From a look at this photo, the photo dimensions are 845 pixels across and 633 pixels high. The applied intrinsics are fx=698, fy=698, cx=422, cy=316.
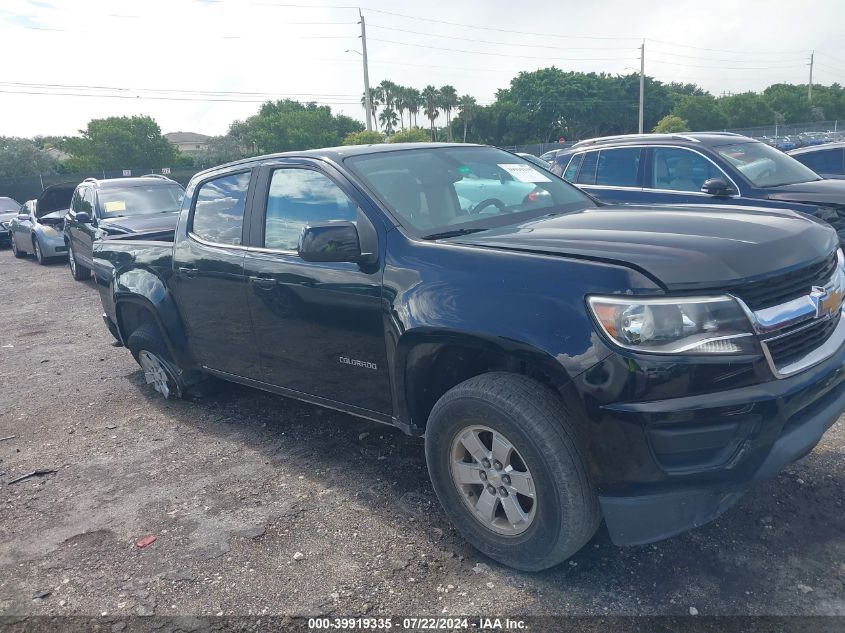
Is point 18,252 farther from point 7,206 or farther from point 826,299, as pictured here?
point 826,299

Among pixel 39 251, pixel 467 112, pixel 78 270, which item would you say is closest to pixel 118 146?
pixel 467 112

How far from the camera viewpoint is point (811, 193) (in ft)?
22.9

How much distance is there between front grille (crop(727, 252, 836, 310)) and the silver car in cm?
1446

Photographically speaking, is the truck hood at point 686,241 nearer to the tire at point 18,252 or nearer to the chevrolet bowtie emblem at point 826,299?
the chevrolet bowtie emblem at point 826,299

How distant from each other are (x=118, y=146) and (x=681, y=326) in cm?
7617

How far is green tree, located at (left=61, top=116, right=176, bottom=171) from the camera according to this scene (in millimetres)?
67875

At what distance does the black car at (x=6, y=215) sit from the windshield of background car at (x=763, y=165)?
18.8 meters

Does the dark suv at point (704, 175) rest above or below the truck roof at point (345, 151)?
below

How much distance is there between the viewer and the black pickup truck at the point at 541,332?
252 cm

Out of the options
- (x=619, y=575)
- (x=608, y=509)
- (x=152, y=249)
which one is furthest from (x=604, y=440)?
(x=152, y=249)

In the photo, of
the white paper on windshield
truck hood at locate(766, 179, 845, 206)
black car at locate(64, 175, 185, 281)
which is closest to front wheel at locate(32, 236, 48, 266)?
black car at locate(64, 175, 185, 281)

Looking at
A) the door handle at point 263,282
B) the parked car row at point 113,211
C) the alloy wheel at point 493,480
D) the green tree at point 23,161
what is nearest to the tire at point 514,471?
the alloy wheel at point 493,480

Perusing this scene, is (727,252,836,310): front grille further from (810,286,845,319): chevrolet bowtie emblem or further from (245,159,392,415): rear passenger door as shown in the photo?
(245,159,392,415): rear passenger door

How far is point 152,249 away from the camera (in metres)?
5.21
